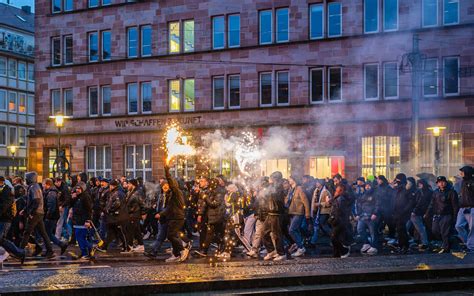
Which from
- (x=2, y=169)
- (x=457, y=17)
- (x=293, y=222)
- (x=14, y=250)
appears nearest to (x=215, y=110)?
(x=457, y=17)

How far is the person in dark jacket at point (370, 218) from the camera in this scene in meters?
18.2

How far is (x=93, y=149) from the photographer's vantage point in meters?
43.0

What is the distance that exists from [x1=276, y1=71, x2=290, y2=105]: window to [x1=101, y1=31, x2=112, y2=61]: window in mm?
10295

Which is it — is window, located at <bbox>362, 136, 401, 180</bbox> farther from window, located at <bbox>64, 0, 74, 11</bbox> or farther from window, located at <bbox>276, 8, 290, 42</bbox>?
window, located at <bbox>64, 0, 74, 11</bbox>

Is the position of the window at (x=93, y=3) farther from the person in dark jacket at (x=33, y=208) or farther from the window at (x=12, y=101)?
the window at (x=12, y=101)

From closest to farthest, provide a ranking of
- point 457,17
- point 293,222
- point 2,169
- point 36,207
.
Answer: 1. point 36,207
2. point 293,222
3. point 457,17
4. point 2,169

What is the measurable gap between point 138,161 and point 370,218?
24302mm

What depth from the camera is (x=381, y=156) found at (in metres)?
34.7

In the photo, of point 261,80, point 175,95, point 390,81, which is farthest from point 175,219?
point 175,95

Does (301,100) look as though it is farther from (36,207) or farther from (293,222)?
(36,207)

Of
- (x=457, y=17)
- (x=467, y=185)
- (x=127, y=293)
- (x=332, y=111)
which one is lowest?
(x=127, y=293)

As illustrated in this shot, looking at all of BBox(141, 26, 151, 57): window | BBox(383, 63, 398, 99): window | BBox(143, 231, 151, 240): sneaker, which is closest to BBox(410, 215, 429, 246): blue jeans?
BBox(143, 231, 151, 240): sneaker

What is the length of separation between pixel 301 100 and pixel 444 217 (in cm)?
1958

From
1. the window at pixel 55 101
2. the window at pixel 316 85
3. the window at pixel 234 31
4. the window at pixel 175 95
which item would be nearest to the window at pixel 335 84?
the window at pixel 316 85
